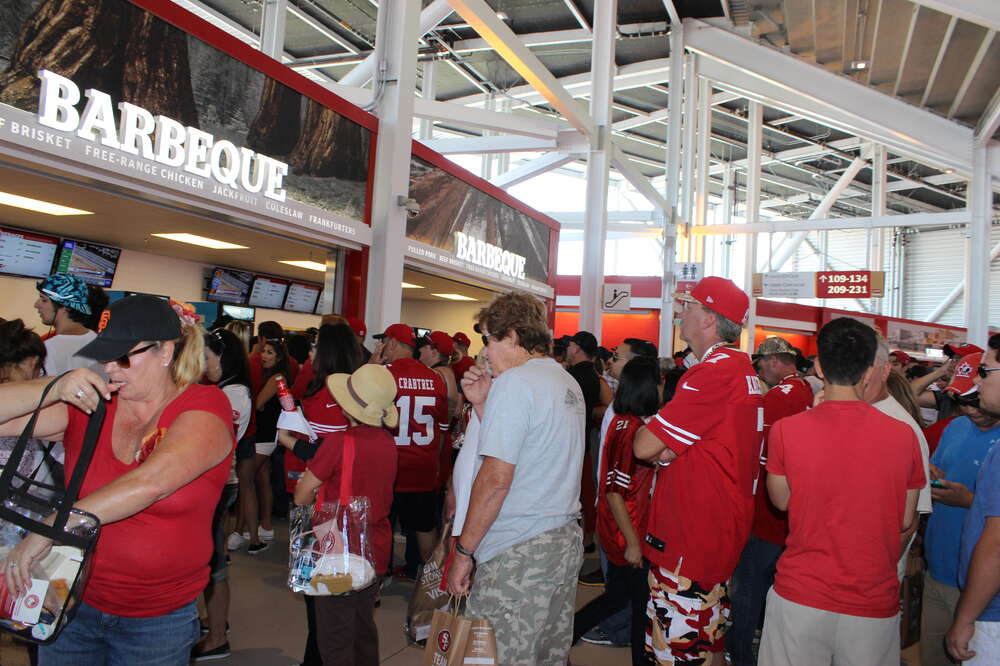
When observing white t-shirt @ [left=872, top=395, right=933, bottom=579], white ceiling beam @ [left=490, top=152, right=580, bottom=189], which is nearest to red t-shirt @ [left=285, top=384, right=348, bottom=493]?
white t-shirt @ [left=872, top=395, right=933, bottom=579]

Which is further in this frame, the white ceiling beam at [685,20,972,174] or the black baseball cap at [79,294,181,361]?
the white ceiling beam at [685,20,972,174]

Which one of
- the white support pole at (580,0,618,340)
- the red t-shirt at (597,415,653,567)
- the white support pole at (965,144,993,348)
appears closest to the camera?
the red t-shirt at (597,415,653,567)

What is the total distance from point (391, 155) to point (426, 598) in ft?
14.0

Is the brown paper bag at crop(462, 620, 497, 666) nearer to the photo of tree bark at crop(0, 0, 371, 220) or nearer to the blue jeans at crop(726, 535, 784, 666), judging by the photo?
the blue jeans at crop(726, 535, 784, 666)

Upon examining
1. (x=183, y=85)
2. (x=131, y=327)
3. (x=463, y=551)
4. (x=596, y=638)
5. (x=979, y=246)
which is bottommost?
(x=596, y=638)

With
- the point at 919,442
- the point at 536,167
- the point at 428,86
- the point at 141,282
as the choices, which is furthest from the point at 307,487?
the point at 428,86

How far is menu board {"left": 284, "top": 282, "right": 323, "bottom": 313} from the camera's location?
10.3 meters

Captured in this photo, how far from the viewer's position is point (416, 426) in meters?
4.63

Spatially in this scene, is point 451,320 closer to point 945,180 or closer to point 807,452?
point 807,452

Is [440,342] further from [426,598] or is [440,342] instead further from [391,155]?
[426,598]

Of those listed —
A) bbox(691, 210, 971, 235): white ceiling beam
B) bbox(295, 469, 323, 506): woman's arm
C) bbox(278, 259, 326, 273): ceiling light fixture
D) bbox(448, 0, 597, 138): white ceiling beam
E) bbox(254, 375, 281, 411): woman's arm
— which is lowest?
bbox(295, 469, 323, 506): woman's arm

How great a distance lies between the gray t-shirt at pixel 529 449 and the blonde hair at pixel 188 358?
91 cm

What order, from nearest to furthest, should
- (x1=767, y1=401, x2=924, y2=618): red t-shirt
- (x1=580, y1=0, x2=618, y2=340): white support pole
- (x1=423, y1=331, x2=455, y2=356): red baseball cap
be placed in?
1. (x1=767, y1=401, x2=924, y2=618): red t-shirt
2. (x1=423, y1=331, x2=455, y2=356): red baseball cap
3. (x1=580, y1=0, x2=618, y2=340): white support pole

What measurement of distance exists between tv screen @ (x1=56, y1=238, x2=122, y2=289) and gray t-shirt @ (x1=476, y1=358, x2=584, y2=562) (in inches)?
272
